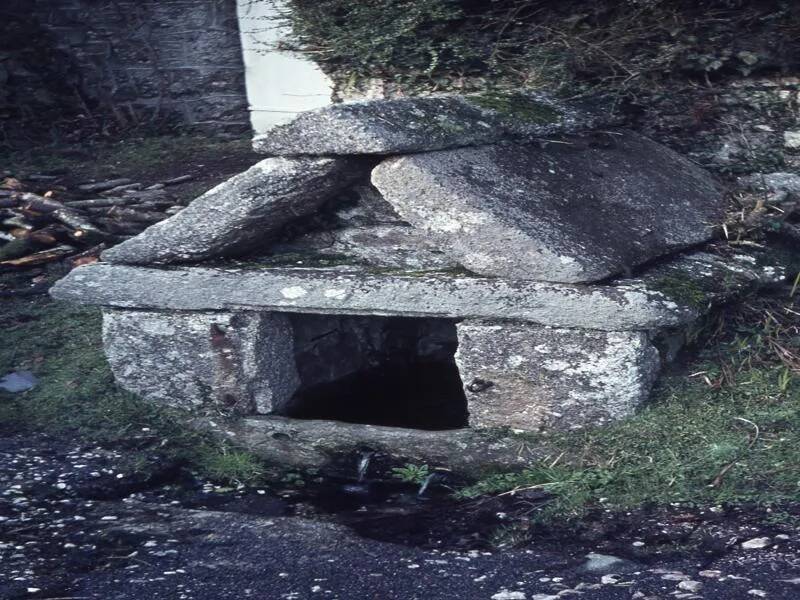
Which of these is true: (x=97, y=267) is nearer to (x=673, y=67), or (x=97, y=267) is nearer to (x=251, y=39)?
(x=673, y=67)

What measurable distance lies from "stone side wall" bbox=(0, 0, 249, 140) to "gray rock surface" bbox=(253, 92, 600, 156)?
160 inches

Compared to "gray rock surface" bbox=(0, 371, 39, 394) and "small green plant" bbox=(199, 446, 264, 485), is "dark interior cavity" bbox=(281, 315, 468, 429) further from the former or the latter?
"gray rock surface" bbox=(0, 371, 39, 394)

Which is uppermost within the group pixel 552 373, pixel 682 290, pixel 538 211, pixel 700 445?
pixel 538 211

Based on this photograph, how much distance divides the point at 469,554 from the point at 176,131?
5762mm

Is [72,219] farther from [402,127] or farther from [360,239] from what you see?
[402,127]

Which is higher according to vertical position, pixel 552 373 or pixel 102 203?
pixel 102 203

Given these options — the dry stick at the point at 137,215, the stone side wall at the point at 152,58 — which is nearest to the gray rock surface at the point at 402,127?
the dry stick at the point at 137,215

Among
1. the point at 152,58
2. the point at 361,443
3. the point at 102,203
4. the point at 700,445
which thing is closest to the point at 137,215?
the point at 102,203

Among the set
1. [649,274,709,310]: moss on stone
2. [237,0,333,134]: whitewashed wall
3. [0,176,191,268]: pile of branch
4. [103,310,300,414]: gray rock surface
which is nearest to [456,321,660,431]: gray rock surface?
[649,274,709,310]: moss on stone

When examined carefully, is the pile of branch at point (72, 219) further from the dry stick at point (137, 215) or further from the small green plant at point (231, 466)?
the small green plant at point (231, 466)

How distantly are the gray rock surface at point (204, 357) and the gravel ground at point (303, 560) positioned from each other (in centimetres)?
68

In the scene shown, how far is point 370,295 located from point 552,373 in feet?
2.53

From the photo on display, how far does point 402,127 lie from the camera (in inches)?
150

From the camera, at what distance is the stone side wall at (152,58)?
26.1ft
